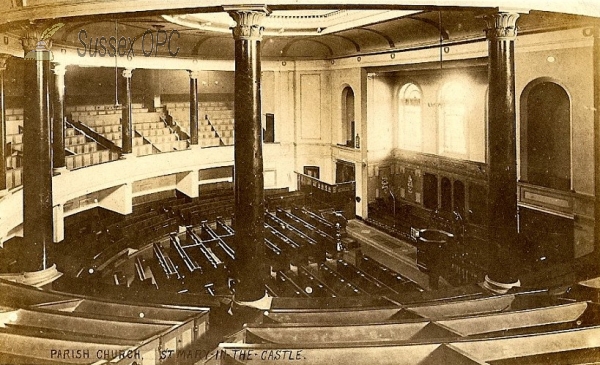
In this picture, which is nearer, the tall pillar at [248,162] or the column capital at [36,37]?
Answer: the tall pillar at [248,162]

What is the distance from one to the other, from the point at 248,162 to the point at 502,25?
440 centimetres

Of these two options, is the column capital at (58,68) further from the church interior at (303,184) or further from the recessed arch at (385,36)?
the recessed arch at (385,36)

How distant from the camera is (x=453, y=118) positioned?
1795 cm

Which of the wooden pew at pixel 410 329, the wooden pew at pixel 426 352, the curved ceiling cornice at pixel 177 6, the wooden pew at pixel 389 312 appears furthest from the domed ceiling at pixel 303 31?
the wooden pew at pixel 426 352

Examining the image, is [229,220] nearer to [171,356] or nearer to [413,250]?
[413,250]

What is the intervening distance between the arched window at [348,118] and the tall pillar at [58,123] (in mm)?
10779

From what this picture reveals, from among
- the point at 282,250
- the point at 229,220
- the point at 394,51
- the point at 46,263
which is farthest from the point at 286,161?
the point at 46,263

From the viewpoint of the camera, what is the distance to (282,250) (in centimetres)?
1323

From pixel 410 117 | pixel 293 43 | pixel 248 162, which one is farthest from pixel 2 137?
pixel 410 117

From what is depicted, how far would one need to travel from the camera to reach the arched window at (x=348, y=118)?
67.2 feet

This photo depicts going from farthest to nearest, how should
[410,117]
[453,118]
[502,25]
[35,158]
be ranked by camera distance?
[410,117] < [453,118] < [35,158] < [502,25]

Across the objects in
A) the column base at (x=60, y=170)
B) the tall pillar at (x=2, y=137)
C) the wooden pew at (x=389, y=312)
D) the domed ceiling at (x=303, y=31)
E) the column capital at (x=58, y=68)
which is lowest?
the wooden pew at (x=389, y=312)

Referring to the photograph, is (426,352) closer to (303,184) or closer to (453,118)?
(453,118)

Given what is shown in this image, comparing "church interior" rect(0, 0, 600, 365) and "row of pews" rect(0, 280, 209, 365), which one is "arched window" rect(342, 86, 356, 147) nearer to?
"church interior" rect(0, 0, 600, 365)
